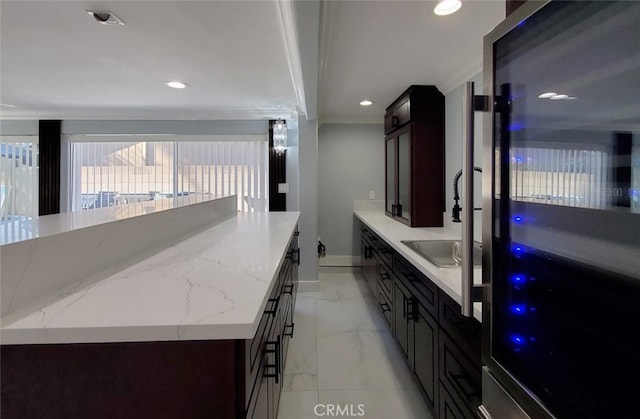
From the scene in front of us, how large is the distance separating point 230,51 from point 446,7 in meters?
1.47

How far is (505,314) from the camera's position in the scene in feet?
2.52

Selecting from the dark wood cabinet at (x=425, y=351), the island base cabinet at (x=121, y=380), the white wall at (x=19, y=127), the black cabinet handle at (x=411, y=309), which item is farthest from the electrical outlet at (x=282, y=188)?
the island base cabinet at (x=121, y=380)

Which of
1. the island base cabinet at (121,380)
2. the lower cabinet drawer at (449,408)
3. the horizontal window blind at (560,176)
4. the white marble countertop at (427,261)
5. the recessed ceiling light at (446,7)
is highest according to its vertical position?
the recessed ceiling light at (446,7)

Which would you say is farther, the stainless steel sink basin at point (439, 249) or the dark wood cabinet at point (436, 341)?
the stainless steel sink basin at point (439, 249)

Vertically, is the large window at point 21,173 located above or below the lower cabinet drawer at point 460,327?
above

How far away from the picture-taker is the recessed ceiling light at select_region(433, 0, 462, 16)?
5.26ft

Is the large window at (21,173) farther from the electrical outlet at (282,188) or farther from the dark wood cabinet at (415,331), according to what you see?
the dark wood cabinet at (415,331)

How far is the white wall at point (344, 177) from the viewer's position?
15.1 ft

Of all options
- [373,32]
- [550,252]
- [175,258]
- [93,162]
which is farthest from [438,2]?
[93,162]

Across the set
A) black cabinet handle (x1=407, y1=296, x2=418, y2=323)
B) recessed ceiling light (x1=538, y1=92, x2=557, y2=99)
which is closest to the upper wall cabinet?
black cabinet handle (x1=407, y1=296, x2=418, y2=323)

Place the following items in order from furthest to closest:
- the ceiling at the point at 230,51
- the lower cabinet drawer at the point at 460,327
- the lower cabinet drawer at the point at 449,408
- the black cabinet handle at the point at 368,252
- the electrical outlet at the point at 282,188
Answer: the electrical outlet at the point at 282,188 < the black cabinet handle at the point at 368,252 < the ceiling at the point at 230,51 < the lower cabinet drawer at the point at 449,408 < the lower cabinet drawer at the point at 460,327

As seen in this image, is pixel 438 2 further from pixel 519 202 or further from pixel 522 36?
pixel 519 202

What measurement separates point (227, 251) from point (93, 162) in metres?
4.06

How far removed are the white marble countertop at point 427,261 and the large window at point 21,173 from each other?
4.60m
